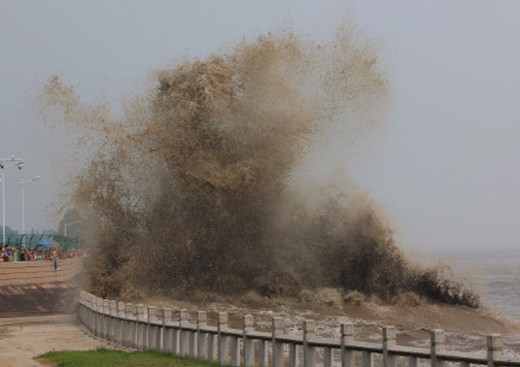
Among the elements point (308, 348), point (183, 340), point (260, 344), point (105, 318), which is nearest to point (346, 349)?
point (308, 348)

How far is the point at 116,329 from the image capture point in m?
26.6

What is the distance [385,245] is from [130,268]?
8801 mm

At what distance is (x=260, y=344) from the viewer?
18.4 metres

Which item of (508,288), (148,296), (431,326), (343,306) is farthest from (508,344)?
(508,288)

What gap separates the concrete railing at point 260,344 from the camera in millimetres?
14203

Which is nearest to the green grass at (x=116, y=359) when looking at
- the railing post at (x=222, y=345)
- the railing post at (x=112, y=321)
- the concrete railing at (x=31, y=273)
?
the railing post at (x=222, y=345)

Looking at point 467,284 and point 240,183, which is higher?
point 240,183

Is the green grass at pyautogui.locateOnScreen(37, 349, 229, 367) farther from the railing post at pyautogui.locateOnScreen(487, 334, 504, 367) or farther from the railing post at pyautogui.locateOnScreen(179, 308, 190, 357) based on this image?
the railing post at pyautogui.locateOnScreen(487, 334, 504, 367)

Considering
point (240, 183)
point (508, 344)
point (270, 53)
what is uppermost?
point (270, 53)

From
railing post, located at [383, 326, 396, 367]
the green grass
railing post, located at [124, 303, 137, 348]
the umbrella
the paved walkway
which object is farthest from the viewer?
the umbrella

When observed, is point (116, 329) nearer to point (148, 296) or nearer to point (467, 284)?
point (148, 296)

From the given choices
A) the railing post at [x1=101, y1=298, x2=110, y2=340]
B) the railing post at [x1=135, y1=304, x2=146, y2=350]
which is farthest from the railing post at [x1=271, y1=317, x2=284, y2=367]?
A: the railing post at [x1=101, y1=298, x2=110, y2=340]

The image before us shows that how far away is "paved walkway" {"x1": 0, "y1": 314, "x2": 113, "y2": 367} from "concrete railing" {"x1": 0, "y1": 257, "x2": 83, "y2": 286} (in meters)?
13.3

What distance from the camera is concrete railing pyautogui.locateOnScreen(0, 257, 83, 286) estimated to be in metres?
52.8
